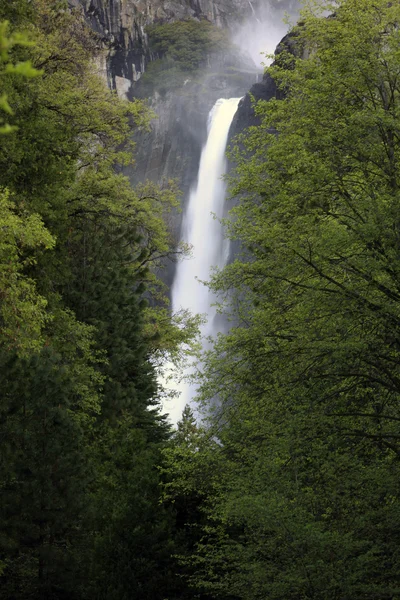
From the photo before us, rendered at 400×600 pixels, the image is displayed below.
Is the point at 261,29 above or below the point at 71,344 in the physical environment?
above

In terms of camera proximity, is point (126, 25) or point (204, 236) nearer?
point (204, 236)

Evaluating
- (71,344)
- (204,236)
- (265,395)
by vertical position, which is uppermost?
(204,236)

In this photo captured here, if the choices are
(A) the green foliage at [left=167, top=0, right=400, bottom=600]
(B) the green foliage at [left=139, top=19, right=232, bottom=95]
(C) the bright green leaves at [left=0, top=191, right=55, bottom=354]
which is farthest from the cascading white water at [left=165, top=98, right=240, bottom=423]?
(A) the green foliage at [left=167, top=0, right=400, bottom=600]

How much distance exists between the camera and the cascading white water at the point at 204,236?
6431 cm

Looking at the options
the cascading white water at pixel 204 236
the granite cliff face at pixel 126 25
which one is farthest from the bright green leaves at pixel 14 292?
the granite cliff face at pixel 126 25

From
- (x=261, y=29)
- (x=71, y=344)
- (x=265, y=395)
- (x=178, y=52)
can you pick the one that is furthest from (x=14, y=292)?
(x=261, y=29)

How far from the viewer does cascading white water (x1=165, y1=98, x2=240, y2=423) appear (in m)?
64.3

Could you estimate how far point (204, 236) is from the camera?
66.3 meters

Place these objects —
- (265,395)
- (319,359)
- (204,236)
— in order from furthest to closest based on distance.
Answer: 1. (204,236)
2. (265,395)
3. (319,359)

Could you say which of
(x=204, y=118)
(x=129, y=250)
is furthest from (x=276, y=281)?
(x=204, y=118)

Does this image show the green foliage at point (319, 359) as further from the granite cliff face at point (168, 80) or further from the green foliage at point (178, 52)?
the green foliage at point (178, 52)

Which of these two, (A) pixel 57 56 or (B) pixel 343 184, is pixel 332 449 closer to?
(B) pixel 343 184

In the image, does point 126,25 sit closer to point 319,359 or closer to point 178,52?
point 178,52

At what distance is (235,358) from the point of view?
448 inches
